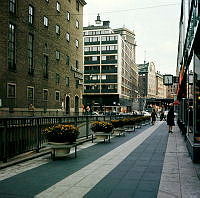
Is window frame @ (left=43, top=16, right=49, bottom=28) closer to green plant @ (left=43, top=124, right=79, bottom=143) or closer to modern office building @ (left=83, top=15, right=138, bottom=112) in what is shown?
green plant @ (left=43, top=124, right=79, bottom=143)

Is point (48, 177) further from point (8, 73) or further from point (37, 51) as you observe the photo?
point (37, 51)

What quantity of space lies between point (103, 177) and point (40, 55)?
31.7 metres

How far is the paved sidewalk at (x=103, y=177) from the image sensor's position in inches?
206

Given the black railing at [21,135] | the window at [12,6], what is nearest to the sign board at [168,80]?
the window at [12,6]

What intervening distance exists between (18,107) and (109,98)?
166ft

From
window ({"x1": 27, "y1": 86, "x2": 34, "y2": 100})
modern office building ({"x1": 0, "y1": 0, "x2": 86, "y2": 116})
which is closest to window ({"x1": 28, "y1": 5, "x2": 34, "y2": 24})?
modern office building ({"x1": 0, "y1": 0, "x2": 86, "y2": 116})

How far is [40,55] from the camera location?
119 ft

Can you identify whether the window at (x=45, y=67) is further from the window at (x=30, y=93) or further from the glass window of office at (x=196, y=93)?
the glass window of office at (x=196, y=93)

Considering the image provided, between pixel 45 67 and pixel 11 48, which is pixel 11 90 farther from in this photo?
pixel 45 67

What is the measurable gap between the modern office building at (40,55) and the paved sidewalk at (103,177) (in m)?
20.3

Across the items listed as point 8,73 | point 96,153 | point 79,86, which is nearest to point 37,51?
point 8,73

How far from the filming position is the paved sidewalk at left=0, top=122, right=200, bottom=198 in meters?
5.23

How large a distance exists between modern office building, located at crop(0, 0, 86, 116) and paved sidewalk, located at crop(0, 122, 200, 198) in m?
20.3

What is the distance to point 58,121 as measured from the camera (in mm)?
11562
